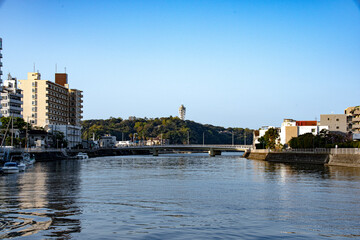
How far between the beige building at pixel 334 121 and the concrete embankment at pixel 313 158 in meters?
22.1

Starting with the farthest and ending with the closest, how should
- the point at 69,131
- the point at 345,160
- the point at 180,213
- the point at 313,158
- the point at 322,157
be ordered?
the point at 69,131
the point at 313,158
the point at 322,157
the point at 345,160
the point at 180,213

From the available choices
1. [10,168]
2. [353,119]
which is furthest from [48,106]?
[353,119]

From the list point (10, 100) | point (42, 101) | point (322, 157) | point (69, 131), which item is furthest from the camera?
point (69, 131)

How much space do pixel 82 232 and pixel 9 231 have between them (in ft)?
10.8

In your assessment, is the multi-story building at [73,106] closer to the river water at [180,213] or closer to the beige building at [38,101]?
the beige building at [38,101]

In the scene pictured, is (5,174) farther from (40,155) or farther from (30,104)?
(30,104)

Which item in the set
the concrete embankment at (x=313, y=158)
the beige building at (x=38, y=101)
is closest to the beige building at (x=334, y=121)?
the concrete embankment at (x=313, y=158)

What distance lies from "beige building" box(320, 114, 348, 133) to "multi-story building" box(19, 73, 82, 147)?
283ft

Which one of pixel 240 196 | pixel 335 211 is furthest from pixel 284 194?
pixel 335 211

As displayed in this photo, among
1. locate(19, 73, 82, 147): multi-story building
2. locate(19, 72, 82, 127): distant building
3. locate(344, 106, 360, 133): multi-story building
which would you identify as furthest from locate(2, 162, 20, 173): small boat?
locate(19, 72, 82, 127): distant building

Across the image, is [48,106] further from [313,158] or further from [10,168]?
[313,158]

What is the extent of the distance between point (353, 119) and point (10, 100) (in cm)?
9993

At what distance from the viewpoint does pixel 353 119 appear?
129 meters

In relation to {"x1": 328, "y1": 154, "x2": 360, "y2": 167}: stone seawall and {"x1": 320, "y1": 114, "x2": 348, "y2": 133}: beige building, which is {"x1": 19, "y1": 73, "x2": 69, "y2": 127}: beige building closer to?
{"x1": 320, "y1": 114, "x2": 348, "y2": 133}: beige building
